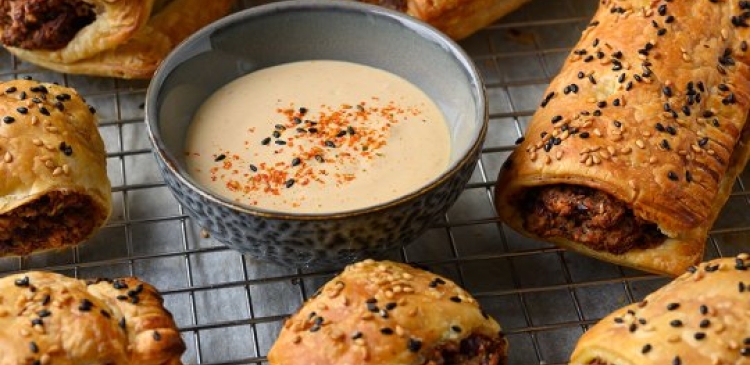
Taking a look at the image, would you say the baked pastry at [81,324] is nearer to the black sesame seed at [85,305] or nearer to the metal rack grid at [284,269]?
the black sesame seed at [85,305]

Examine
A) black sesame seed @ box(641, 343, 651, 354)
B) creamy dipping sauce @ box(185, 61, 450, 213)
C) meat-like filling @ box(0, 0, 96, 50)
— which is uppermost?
meat-like filling @ box(0, 0, 96, 50)

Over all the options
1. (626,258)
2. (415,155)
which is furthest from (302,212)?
(626,258)

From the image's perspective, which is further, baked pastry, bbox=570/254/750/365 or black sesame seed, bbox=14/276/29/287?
black sesame seed, bbox=14/276/29/287

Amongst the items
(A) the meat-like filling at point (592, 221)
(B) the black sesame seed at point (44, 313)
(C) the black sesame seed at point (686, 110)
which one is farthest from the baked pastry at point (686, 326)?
(B) the black sesame seed at point (44, 313)

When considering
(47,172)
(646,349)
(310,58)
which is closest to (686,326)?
(646,349)

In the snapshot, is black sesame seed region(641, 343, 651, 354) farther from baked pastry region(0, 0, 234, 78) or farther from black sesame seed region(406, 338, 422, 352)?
baked pastry region(0, 0, 234, 78)

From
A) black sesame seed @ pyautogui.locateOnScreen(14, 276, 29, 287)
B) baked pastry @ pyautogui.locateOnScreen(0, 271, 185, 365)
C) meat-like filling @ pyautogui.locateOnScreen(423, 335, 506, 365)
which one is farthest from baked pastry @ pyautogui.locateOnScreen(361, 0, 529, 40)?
black sesame seed @ pyautogui.locateOnScreen(14, 276, 29, 287)
